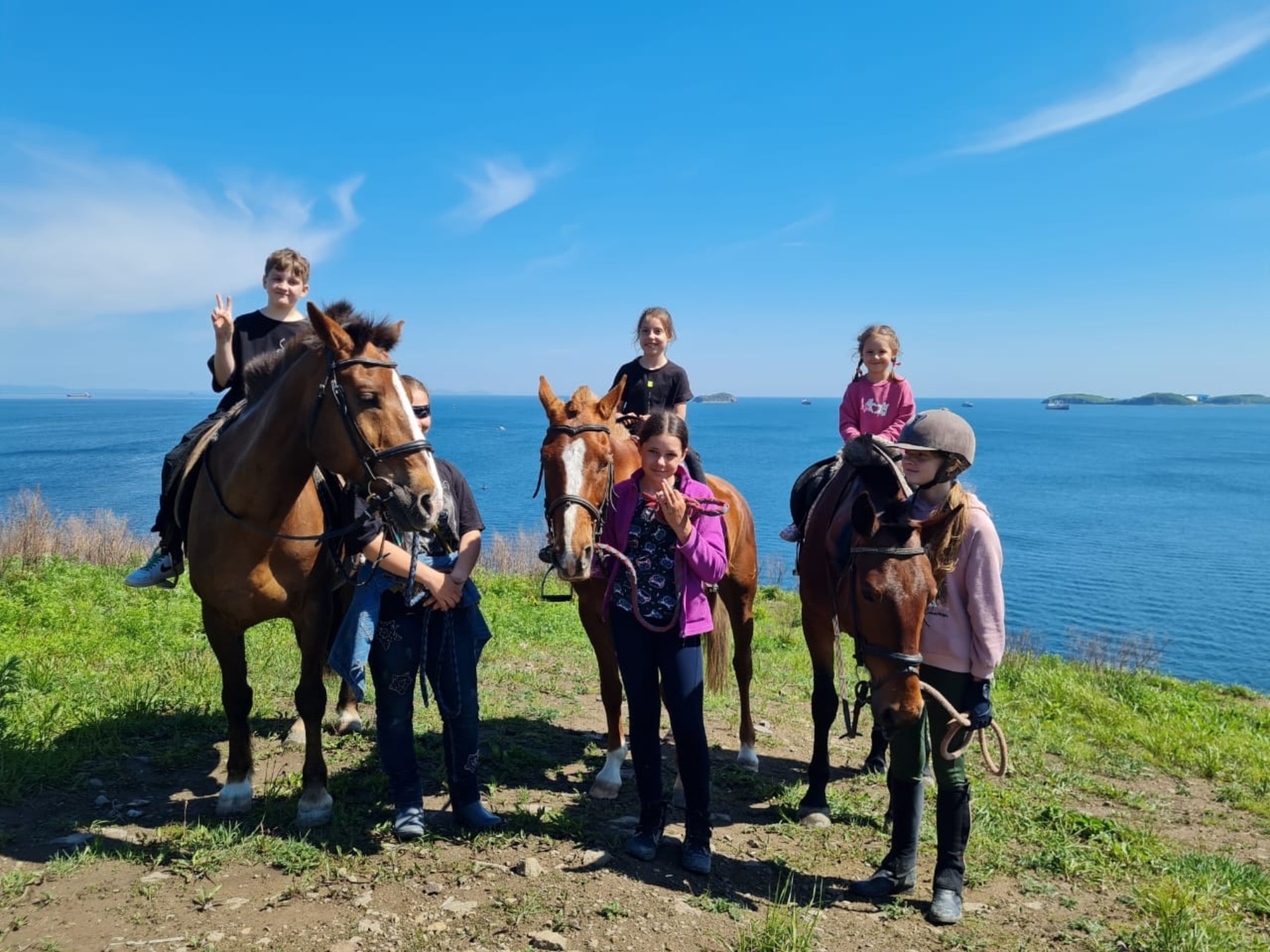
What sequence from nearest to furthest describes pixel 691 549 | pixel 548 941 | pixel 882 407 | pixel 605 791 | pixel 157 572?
pixel 548 941
pixel 691 549
pixel 605 791
pixel 157 572
pixel 882 407

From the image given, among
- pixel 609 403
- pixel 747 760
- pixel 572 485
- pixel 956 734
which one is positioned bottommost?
pixel 747 760

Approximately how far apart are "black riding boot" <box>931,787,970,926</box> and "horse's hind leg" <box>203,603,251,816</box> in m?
3.73

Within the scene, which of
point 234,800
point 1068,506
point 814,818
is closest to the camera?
point 234,800

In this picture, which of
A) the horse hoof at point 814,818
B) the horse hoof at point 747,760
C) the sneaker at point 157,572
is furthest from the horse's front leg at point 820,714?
the sneaker at point 157,572

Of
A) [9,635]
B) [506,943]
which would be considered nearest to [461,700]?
[506,943]

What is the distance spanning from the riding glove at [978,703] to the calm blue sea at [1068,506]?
247cm

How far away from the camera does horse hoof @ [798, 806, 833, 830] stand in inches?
178

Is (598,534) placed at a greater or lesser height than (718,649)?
greater

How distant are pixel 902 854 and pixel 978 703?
968mm

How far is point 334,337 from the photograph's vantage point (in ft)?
11.5

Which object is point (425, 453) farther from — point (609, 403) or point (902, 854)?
point (902, 854)

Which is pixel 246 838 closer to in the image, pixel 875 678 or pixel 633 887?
pixel 633 887

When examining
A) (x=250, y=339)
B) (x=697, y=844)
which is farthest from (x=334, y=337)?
(x=697, y=844)

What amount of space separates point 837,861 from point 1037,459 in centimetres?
7216
